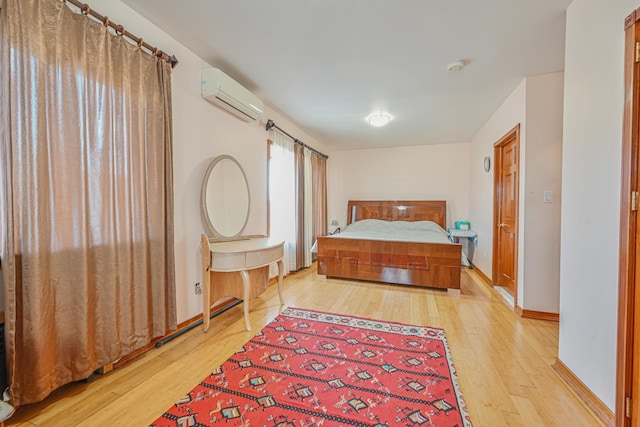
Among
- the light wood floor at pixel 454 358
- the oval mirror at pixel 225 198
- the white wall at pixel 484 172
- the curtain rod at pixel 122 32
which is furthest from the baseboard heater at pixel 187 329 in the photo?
the white wall at pixel 484 172

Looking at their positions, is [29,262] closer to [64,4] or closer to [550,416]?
[64,4]

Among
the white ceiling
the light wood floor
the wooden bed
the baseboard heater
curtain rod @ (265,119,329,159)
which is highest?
the white ceiling

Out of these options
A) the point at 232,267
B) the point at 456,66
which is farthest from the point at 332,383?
the point at 456,66

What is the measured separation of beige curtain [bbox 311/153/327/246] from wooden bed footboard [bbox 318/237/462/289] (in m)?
1.02

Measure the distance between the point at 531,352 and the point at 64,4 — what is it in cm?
373

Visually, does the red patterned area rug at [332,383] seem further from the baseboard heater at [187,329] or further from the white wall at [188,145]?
the white wall at [188,145]

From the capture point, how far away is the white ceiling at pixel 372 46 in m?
1.73

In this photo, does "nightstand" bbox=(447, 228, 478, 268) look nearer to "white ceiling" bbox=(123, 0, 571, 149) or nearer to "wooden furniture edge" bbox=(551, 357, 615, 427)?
"white ceiling" bbox=(123, 0, 571, 149)

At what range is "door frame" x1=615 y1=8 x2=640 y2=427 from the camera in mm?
1150

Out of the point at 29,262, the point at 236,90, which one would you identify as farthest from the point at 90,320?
the point at 236,90

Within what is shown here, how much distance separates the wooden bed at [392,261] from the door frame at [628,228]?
2.11m

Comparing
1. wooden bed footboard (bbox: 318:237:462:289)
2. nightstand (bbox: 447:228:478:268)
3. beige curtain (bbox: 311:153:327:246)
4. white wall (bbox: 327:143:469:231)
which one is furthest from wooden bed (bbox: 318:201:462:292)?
white wall (bbox: 327:143:469:231)

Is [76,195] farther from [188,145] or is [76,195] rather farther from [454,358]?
[454,358]

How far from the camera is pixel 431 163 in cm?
534
